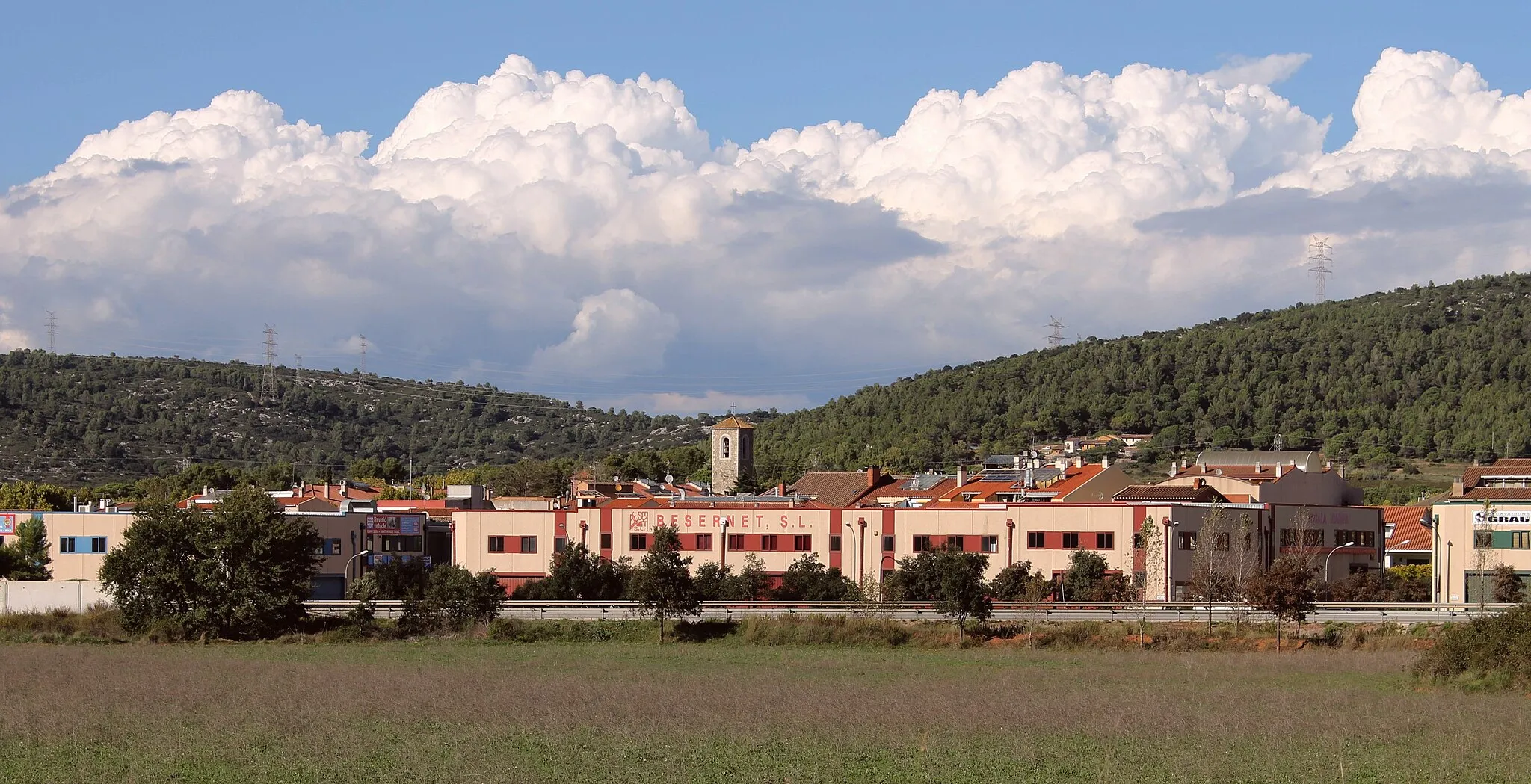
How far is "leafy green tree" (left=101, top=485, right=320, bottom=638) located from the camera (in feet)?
213

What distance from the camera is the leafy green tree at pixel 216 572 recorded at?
213 ft

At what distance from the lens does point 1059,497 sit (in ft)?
304

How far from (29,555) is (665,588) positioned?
154 feet

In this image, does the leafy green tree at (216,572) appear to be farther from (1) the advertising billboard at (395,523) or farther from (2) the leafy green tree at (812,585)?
(1) the advertising billboard at (395,523)

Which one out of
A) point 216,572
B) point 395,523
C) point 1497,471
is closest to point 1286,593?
point 216,572

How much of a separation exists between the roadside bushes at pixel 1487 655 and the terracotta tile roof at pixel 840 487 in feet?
210

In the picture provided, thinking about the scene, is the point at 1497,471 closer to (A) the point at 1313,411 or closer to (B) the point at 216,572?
(B) the point at 216,572

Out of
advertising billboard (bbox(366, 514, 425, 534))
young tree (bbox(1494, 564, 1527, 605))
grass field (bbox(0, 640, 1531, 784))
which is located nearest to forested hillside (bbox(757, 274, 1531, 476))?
advertising billboard (bbox(366, 514, 425, 534))

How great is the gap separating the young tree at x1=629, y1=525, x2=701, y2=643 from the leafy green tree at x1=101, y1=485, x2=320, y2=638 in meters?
A: 13.9

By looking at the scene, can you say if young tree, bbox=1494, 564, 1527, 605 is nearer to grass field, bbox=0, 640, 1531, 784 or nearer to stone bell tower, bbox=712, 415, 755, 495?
grass field, bbox=0, 640, 1531, 784

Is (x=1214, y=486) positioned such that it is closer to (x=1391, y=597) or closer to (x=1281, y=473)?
(x=1281, y=473)

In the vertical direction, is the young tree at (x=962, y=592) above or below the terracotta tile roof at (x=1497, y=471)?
below

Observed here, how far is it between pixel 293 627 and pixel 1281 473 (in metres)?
58.0

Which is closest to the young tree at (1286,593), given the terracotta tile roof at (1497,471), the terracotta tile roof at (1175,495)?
the terracotta tile roof at (1175,495)
